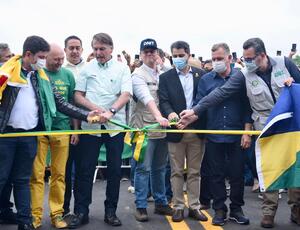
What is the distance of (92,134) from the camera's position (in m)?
5.45

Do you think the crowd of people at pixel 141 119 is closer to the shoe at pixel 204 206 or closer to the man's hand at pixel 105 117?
the man's hand at pixel 105 117

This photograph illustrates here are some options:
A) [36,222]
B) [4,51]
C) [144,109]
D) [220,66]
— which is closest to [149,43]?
[144,109]

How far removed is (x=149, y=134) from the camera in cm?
577

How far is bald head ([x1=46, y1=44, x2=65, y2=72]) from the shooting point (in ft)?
17.4

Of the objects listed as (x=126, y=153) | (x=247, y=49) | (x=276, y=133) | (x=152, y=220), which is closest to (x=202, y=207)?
(x=152, y=220)

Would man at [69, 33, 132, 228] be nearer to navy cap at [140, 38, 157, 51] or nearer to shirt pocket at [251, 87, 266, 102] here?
navy cap at [140, 38, 157, 51]

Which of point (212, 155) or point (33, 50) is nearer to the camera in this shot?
point (33, 50)

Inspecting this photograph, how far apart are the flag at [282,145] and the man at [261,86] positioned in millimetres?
302

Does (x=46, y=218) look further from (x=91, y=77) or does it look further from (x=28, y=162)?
(x=91, y=77)

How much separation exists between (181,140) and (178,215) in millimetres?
954

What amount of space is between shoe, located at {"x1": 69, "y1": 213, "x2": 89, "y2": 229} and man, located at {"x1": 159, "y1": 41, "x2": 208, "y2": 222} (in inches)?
44.9

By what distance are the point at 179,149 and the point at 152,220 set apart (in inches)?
38.4

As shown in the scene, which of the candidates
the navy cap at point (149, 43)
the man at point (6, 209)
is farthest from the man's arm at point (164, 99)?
the man at point (6, 209)

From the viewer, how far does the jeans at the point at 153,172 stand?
574 centimetres
